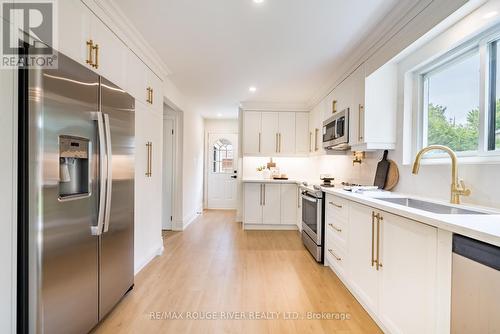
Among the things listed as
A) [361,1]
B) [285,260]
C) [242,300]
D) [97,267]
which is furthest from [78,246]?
[361,1]

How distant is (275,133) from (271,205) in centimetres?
146

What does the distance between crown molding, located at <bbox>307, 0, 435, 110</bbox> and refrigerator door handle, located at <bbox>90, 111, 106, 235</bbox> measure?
2.39 metres

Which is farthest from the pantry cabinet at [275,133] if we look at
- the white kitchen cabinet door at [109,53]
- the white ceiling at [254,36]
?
the white kitchen cabinet door at [109,53]

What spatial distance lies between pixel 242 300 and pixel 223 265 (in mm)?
807

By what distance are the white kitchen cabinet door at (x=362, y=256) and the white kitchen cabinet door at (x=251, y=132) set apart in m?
2.99

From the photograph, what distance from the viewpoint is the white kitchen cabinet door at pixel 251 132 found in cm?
510

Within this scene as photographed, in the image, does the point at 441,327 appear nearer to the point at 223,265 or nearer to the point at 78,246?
the point at 78,246

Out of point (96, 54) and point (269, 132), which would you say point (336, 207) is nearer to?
point (96, 54)

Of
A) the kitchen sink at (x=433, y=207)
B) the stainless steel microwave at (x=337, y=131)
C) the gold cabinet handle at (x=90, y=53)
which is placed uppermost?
the gold cabinet handle at (x=90, y=53)

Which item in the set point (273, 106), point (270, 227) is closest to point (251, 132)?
point (273, 106)

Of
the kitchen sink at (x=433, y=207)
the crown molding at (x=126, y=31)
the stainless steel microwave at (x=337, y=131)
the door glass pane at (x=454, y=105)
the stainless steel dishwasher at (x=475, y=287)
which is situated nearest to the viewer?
the stainless steel dishwasher at (x=475, y=287)

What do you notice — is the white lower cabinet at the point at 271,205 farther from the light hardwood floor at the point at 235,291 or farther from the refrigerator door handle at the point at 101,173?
the refrigerator door handle at the point at 101,173

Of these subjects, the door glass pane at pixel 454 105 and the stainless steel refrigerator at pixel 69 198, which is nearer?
the stainless steel refrigerator at pixel 69 198

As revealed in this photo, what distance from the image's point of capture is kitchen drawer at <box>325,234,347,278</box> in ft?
8.23
